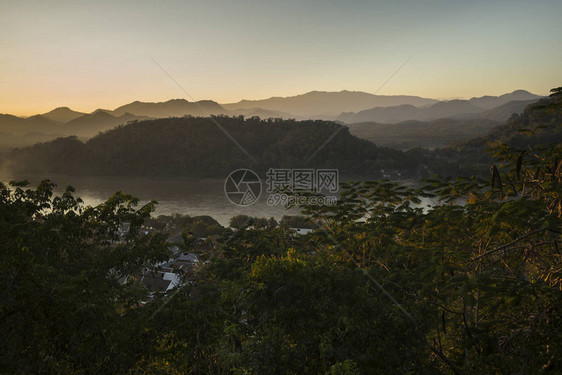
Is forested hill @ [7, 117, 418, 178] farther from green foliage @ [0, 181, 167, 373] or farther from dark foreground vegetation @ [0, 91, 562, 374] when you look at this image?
green foliage @ [0, 181, 167, 373]

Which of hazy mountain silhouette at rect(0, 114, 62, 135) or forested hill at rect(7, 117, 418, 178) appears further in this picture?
hazy mountain silhouette at rect(0, 114, 62, 135)

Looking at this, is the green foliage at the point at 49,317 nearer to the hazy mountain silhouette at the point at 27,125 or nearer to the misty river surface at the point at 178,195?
the misty river surface at the point at 178,195

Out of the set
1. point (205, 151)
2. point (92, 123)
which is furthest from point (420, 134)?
point (92, 123)

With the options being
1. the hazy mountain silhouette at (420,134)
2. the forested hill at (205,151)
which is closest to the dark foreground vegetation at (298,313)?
the forested hill at (205,151)

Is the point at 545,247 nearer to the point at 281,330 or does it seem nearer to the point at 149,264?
the point at 281,330

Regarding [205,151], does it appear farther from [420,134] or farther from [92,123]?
[92,123]

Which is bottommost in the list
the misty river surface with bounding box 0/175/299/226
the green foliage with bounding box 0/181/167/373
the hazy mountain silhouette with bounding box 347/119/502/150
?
the misty river surface with bounding box 0/175/299/226

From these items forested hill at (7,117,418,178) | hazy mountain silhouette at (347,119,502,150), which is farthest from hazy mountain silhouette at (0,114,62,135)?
hazy mountain silhouette at (347,119,502,150)
